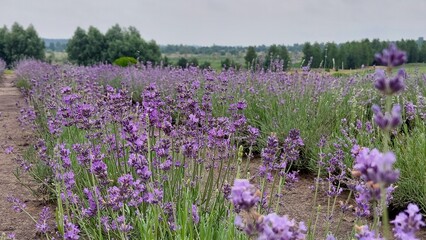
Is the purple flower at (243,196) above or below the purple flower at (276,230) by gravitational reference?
above

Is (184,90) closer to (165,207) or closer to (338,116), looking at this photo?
(165,207)

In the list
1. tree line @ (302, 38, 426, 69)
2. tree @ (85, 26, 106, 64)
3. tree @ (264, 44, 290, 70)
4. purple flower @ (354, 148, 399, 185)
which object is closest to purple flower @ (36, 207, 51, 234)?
purple flower @ (354, 148, 399, 185)

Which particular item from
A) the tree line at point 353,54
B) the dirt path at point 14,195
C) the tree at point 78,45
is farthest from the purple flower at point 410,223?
the tree at point 78,45

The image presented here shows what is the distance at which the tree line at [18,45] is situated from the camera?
4584 cm

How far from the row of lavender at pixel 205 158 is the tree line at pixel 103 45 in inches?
1456

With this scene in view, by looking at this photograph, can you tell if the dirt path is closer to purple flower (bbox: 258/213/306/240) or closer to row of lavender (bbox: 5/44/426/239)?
row of lavender (bbox: 5/44/426/239)

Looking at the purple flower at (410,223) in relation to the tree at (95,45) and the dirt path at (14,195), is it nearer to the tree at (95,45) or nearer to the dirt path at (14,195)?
the dirt path at (14,195)

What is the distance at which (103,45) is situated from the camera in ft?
156

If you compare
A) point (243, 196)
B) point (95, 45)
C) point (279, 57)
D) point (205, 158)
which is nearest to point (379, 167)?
point (243, 196)

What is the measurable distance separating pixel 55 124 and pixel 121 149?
512mm

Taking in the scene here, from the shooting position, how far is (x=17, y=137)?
24.1 ft

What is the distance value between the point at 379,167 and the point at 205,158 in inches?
153

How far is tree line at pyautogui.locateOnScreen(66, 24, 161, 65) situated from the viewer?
45719 mm

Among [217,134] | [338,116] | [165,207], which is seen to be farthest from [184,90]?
[338,116]
